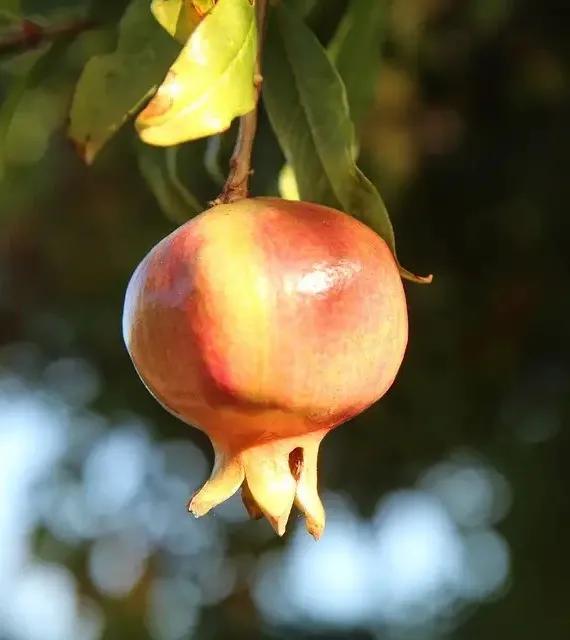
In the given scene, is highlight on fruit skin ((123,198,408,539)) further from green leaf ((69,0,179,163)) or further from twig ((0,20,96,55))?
twig ((0,20,96,55))

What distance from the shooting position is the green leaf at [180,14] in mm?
429

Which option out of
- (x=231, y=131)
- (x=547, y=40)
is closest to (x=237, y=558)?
(x=547, y=40)

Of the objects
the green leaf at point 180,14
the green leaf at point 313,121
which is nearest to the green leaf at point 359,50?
the green leaf at point 313,121

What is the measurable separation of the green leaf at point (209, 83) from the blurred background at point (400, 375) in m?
0.24

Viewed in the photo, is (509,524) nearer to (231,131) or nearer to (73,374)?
(73,374)

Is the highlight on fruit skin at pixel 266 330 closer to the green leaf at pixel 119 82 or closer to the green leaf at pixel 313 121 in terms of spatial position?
the green leaf at pixel 313 121

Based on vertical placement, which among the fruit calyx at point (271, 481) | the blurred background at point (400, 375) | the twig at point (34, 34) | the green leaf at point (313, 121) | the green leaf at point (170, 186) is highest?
the green leaf at point (313, 121)

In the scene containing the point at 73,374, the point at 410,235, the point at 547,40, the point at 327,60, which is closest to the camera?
the point at 327,60

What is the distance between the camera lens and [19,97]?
2.13 ft

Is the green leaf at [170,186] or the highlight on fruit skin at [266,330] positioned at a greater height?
the highlight on fruit skin at [266,330]

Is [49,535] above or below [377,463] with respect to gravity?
below

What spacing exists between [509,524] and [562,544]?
4.4 inches

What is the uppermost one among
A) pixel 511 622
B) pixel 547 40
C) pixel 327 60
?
pixel 327 60

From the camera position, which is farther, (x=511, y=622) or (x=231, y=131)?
(x=511, y=622)
